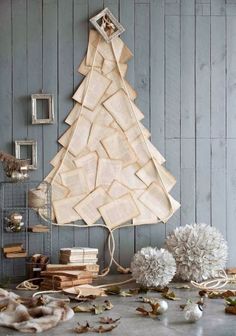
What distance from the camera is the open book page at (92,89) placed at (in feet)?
14.7

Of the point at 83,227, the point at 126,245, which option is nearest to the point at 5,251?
the point at 83,227

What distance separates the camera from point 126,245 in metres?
4.53

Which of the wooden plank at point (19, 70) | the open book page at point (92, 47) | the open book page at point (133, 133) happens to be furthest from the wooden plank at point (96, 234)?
the open book page at point (133, 133)

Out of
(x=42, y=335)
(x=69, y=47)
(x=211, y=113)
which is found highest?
(x=69, y=47)

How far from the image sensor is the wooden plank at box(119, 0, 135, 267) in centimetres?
453

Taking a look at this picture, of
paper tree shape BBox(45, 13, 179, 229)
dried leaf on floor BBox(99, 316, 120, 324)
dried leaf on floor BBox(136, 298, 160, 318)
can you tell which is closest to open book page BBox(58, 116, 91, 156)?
paper tree shape BBox(45, 13, 179, 229)

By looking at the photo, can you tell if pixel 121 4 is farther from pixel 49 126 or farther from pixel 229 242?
pixel 229 242

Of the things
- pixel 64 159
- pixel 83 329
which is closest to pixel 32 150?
pixel 64 159

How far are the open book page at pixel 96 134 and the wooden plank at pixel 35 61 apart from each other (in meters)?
0.35

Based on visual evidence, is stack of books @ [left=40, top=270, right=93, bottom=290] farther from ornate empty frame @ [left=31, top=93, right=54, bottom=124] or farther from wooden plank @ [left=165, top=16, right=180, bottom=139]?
wooden plank @ [left=165, top=16, right=180, bottom=139]

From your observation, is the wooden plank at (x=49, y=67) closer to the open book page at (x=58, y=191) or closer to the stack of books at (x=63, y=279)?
the open book page at (x=58, y=191)

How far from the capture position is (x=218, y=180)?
4.66 meters

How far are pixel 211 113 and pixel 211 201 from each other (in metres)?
0.65

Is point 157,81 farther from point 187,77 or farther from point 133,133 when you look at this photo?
point 133,133
